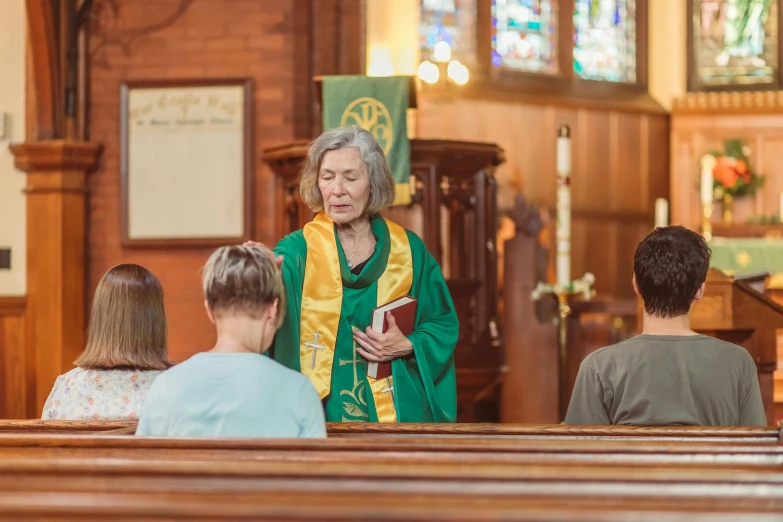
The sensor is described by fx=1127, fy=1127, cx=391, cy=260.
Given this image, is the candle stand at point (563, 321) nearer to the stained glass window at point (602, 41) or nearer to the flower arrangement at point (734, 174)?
the flower arrangement at point (734, 174)

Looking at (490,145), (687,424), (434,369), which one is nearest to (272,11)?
(490,145)

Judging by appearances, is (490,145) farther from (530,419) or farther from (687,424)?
(687,424)

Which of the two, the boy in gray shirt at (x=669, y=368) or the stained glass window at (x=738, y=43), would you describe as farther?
the stained glass window at (x=738, y=43)

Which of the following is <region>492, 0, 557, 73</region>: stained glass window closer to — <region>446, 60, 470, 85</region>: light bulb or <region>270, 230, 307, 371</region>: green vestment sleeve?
Answer: <region>446, 60, 470, 85</region>: light bulb

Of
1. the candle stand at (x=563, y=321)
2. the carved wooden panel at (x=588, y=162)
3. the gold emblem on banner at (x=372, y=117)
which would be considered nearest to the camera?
the gold emblem on banner at (x=372, y=117)

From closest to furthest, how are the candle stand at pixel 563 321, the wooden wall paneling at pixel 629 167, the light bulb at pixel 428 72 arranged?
the candle stand at pixel 563 321 < the light bulb at pixel 428 72 < the wooden wall paneling at pixel 629 167

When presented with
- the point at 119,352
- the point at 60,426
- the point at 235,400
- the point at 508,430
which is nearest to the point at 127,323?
the point at 119,352

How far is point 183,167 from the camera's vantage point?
7496mm

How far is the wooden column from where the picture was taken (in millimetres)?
7277

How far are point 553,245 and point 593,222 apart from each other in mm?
515

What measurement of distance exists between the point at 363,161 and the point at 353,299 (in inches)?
15.5

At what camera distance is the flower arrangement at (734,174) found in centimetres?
944

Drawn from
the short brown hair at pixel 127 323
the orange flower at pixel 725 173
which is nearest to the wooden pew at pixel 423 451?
the short brown hair at pixel 127 323

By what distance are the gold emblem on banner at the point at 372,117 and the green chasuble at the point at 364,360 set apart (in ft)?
11.3
